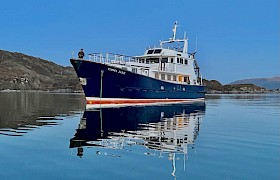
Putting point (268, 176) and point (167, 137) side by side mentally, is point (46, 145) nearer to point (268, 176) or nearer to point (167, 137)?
point (167, 137)

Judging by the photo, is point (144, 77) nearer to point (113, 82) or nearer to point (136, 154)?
point (113, 82)

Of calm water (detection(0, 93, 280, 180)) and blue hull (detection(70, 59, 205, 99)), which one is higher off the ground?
blue hull (detection(70, 59, 205, 99))

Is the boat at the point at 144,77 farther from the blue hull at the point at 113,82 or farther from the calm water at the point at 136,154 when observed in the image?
the calm water at the point at 136,154

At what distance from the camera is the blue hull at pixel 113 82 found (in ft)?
114

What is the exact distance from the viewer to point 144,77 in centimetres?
3850

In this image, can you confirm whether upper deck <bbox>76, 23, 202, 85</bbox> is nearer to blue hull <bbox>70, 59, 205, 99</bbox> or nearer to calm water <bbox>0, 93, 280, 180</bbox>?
blue hull <bbox>70, 59, 205, 99</bbox>

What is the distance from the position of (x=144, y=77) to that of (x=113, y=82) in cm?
449

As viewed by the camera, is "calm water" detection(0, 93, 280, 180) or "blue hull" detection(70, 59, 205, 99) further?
"blue hull" detection(70, 59, 205, 99)

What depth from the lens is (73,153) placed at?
10219 millimetres

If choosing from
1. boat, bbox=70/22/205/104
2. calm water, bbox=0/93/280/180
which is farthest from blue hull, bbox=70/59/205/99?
calm water, bbox=0/93/280/180

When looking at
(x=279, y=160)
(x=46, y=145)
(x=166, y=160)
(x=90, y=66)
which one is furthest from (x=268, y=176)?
(x=90, y=66)

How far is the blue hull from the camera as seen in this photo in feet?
114

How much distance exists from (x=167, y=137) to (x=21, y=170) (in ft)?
23.7

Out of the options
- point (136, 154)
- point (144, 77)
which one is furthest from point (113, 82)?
point (136, 154)
